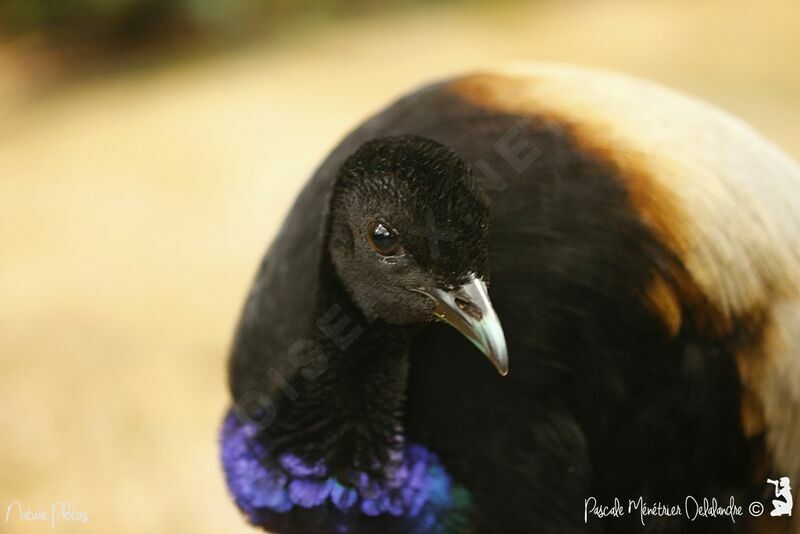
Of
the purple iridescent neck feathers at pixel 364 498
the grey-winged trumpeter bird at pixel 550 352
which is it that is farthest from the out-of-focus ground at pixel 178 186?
the grey-winged trumpeter bird at pixel 550 352

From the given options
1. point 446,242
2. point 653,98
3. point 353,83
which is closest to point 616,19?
point 353,83

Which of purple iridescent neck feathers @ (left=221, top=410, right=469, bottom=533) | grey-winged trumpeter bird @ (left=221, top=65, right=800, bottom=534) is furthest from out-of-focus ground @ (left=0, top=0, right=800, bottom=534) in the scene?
grey-winged trumpeter bird @ (left=221, top=65, right=800, bottom=534)

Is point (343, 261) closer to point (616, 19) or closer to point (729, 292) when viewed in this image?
point (729, 292)

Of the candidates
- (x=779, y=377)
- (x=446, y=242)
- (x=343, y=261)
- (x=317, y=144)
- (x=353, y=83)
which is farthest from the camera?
(x=353, y=83)

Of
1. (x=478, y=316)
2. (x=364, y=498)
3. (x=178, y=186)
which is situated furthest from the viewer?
(x=178, y=186)

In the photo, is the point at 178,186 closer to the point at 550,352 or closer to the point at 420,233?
the point at 550,352

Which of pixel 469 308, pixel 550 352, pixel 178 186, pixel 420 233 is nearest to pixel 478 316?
pixel 469 308
